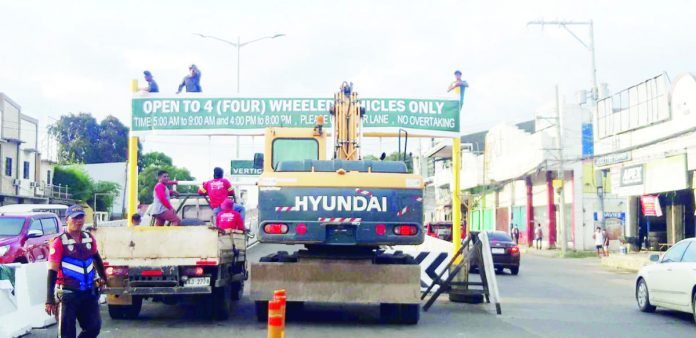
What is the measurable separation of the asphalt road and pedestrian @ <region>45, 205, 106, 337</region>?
239 centimetres

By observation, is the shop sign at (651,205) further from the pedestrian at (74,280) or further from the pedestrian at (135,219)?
the pedestrian at (74,280)

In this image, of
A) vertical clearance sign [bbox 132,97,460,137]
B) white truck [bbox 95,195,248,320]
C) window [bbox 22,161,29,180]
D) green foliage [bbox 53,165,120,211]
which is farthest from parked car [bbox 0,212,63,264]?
green foliage [bbox 53,165,120,211]

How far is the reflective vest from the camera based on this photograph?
810 centimetres

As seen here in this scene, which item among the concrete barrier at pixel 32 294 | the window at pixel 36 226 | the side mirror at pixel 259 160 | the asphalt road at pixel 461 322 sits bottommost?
the asphalt road at pixel 461 322

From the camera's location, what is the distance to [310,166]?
37.9 feet

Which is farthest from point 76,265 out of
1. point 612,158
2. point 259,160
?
point 612,158

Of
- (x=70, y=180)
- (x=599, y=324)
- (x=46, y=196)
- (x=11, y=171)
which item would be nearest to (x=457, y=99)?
(x=599, y=324)

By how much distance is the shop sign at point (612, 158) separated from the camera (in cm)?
3266

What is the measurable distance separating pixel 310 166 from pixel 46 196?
47501 millimetres

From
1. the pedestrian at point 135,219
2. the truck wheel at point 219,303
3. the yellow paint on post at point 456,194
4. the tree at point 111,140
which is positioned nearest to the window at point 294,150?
the truck wheel at point 219,303

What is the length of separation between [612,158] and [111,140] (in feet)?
214

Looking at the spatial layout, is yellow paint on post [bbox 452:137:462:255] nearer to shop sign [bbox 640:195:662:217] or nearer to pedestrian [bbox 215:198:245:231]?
pedestrian [bbox 215:198:245:231]

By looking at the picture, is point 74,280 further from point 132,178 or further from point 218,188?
point 132,178

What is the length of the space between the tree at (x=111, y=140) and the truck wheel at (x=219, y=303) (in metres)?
77.1
